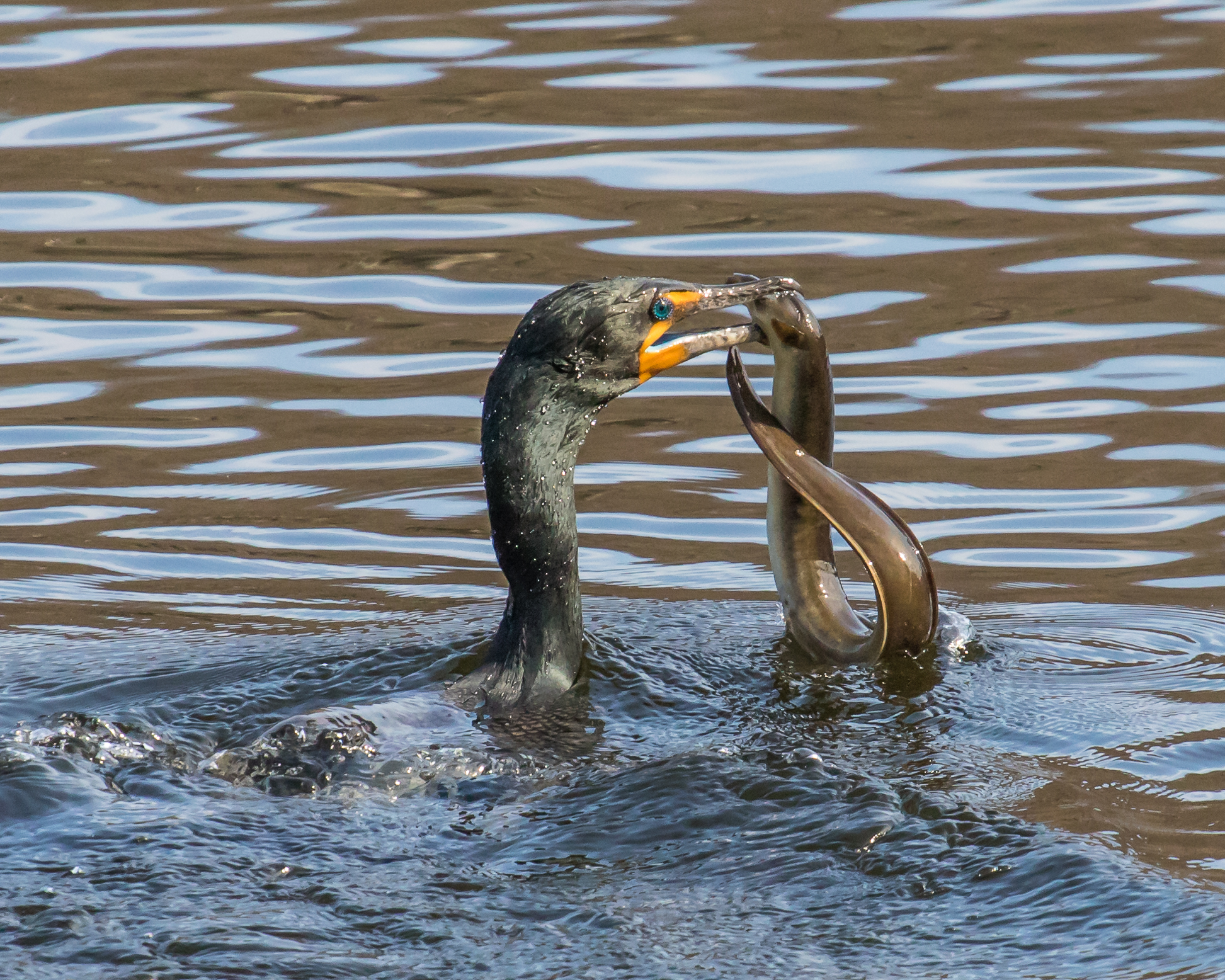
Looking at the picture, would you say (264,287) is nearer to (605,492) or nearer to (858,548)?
(605,492)

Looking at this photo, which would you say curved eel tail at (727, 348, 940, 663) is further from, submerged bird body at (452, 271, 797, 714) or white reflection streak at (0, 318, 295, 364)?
white reflection streak at (0, 318, 295, 364)

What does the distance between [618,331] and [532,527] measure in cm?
59

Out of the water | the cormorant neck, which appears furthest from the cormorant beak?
the water

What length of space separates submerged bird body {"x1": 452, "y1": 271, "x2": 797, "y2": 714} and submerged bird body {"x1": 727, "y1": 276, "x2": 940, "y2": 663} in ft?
0.47

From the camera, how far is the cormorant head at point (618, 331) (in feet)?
16.5

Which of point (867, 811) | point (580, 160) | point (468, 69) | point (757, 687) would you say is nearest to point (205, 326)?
point (580, 160)

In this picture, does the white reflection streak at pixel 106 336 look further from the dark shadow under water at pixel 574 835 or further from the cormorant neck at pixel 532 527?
the cormorant neck at pixel 532 527

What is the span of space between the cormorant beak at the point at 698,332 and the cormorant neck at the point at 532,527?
20 cm

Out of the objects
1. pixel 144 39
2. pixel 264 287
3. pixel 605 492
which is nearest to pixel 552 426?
pixel 605 492

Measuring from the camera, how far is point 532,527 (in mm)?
5176

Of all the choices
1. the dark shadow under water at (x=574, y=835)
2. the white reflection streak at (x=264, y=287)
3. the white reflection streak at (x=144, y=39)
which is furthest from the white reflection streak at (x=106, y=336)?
the white reflection streak at (x=144, y=39)

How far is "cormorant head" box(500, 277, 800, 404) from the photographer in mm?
5027

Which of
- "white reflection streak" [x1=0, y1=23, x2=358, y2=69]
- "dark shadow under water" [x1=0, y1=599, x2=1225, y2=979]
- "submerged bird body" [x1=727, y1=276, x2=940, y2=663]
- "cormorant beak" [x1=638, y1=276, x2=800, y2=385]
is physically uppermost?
"white reflection streak" [x1=0, y1=23, x2=358, y2=69]

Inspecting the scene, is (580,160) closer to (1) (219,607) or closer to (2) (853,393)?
(2) (853,393)
